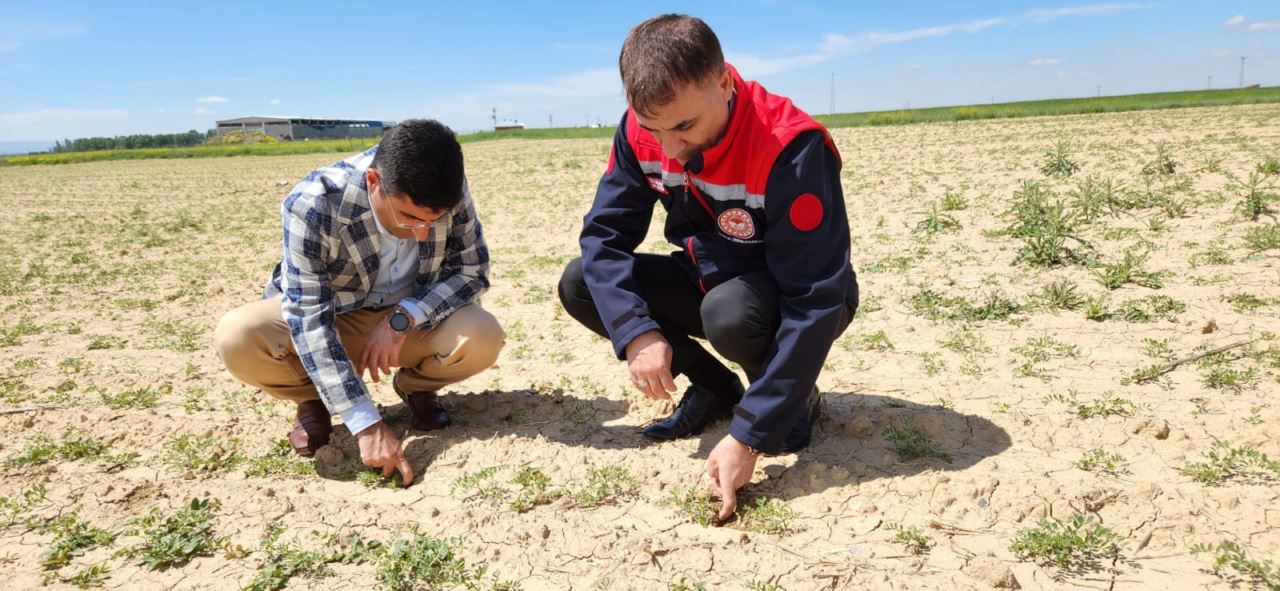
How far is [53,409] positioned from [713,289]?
3.01m

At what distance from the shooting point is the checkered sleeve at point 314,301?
266cm

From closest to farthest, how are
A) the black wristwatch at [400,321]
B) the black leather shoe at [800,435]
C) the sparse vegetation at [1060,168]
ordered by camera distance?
the black leather shoe at [800,435], the black wristwatch at [400,321], the sparse vegetation at [1060,168]

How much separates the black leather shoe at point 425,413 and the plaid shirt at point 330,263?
0.40 m

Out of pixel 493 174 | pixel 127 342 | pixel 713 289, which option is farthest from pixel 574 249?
pixel 493 174

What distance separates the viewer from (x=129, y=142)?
68.5m

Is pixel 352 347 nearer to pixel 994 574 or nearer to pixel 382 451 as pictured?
pixel 382 451

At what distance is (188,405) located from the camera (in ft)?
11.6

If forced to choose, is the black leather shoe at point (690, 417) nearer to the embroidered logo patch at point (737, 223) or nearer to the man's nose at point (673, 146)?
the embroidered logo patch at point (737, 223)

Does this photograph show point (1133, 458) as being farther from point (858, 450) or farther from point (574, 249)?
point (574, 249)

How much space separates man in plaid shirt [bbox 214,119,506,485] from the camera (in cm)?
249

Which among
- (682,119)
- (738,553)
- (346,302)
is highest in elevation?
(682,119)

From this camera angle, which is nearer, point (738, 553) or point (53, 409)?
point (738, 553)

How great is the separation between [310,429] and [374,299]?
549 mm

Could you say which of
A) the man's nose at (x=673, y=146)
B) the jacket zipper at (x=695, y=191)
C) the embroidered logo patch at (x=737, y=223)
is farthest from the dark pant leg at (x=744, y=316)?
the man's nose at (x=673, y=146)
